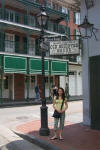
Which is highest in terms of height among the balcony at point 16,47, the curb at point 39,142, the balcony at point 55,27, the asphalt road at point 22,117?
the balcony at point 55,27

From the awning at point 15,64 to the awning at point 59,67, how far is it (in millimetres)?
3733

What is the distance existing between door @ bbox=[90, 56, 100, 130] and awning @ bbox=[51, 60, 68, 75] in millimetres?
14711

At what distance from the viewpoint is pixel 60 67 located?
2506 cm

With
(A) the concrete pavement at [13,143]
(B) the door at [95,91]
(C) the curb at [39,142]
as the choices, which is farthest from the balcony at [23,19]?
(C) the curb at [39,142]

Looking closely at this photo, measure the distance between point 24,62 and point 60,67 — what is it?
500 cm

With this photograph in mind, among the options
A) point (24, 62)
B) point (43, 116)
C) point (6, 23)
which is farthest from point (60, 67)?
point (43, 116)

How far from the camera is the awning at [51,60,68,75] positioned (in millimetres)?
24219

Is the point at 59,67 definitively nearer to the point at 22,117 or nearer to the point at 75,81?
the point at 75,81

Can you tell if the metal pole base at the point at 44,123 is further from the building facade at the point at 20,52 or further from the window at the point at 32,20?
the window at the point at 32,20

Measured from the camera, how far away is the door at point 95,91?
9.06 meters

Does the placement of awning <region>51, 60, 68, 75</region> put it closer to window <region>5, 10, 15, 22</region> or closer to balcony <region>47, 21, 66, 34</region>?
balcony <region>47, 21, 66, 34</region>

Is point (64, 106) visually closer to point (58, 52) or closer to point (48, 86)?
point (58, 52)

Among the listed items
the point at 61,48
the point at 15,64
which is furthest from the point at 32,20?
the point at 61,48

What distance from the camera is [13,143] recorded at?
7863 millimetres
